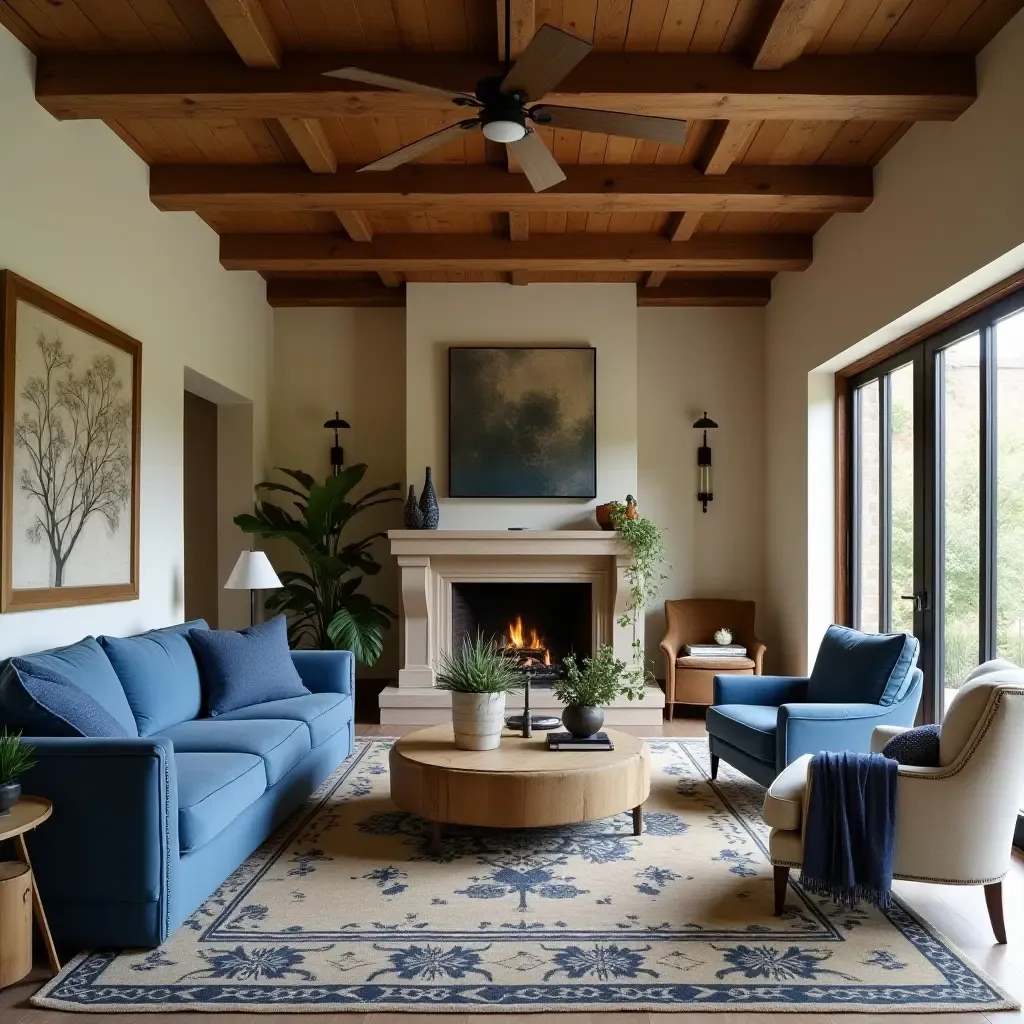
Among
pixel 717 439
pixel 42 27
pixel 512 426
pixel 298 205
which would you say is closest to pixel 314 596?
pixel 512 426

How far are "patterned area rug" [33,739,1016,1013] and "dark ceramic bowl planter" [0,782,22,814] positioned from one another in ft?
1.64

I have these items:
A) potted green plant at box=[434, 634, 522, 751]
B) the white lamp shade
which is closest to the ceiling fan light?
potted green plant at box=[434, 634, 522, 751]

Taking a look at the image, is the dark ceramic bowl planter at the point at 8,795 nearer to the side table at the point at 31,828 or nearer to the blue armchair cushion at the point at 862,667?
the side table at the point at 31,828

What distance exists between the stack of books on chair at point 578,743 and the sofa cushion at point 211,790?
1.16 meters

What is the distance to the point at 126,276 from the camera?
4.46m

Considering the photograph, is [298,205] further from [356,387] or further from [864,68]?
[864,68]

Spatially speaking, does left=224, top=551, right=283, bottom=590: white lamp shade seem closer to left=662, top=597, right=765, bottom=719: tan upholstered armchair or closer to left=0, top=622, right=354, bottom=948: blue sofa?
left=0, top=622, right=354, bottom=948: blue sofa

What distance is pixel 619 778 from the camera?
3537mm

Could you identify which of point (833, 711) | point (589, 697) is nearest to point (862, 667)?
point (833, 711)

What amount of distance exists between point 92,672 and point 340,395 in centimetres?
403

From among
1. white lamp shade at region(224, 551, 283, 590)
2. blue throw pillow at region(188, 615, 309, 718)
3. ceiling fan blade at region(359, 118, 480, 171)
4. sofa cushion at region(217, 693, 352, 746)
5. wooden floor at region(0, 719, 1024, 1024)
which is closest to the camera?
wooden floor at region(0, 719, 1024, 1024)

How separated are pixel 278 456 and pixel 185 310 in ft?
6.52

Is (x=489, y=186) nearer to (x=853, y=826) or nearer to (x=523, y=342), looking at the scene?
(x=523, y=342)

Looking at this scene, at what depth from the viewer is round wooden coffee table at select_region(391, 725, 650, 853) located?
3.38m
